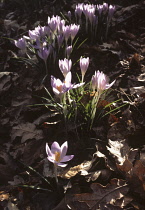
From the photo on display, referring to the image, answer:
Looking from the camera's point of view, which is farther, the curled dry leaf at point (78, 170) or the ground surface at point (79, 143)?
the curled dry leaf at point (78, 170)

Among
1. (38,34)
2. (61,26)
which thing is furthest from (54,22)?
(38,34)

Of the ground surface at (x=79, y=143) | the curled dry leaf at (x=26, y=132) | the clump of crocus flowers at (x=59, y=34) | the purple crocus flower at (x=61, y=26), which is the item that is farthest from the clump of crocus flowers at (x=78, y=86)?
the purple crocus flower at (x=61, y=26)

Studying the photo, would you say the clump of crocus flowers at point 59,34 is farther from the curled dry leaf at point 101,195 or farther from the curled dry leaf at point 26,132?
the curled dry leaf at point 101,195

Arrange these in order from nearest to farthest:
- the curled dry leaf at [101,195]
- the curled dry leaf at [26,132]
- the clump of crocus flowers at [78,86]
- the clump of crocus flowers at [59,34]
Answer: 1. the curled dry leaf at [101,195]
2. the clump of crocus flowers at [78,86]
3. the curled dry leaf at [26,132]
4. the clump of crocus flowers at [59,34]

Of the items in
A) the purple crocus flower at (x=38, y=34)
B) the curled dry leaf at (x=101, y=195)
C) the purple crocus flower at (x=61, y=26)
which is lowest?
the curled dry leaf at (x=101, y=195)

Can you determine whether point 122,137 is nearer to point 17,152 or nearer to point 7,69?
point 17,152

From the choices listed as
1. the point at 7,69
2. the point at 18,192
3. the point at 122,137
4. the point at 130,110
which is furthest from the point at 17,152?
the point at 7,69

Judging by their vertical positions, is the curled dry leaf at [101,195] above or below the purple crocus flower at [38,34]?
below

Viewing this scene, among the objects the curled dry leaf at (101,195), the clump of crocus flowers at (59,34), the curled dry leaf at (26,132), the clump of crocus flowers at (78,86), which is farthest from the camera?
the clump of crocus flowers at (59,34)

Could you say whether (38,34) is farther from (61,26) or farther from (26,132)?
(26,132)

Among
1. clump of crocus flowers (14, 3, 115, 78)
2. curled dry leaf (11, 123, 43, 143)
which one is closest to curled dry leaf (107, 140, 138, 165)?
curled dry leaf (11, 123, 43, 143)
